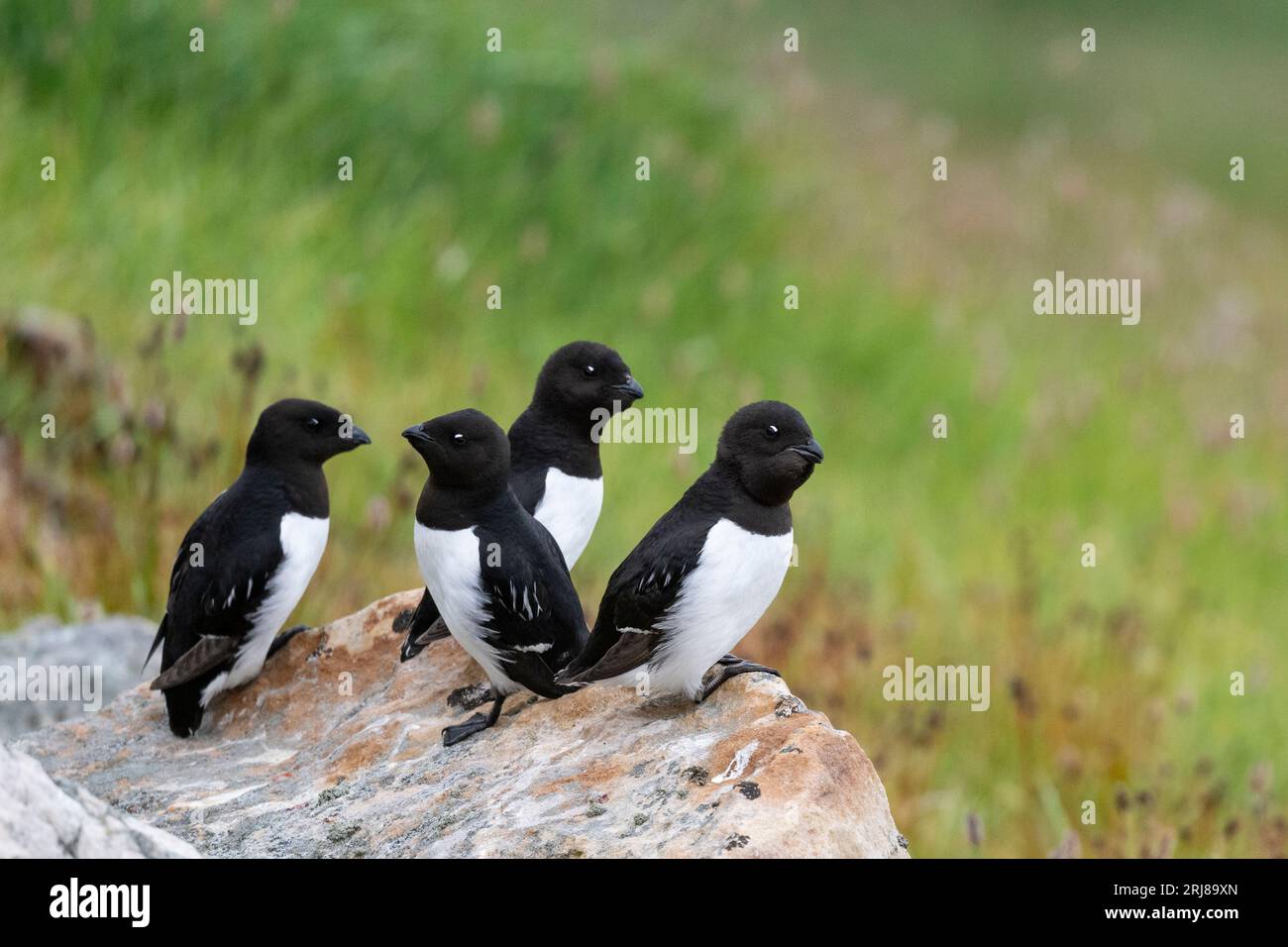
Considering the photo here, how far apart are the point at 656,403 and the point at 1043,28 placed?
16.9 m

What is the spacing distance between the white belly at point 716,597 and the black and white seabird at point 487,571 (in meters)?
0.45

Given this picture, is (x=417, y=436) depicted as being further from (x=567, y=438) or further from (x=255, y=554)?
Answer: (x=567, y=438)

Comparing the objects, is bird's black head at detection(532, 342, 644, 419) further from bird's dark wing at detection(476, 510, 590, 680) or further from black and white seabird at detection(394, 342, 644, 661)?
bird's dark wing at detection(476, 510, 590, 680)

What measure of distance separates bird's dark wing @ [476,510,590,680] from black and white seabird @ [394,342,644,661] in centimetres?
72

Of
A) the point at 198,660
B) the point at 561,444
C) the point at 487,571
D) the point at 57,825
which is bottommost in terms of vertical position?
the point at 57,825

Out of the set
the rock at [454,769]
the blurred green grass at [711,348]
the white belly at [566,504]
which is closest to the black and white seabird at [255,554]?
the rock at [454,769]

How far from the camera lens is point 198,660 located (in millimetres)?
5195

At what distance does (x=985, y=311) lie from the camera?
13039 millimetres

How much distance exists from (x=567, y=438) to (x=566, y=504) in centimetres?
25

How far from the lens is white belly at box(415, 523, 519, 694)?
4727 mm

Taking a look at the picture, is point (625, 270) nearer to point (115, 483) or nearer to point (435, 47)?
point (435, 47)

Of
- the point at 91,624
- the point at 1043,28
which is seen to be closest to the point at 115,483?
the point at 91,624

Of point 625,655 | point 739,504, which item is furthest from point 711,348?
point 625,655

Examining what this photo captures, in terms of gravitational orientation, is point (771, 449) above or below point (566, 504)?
above
